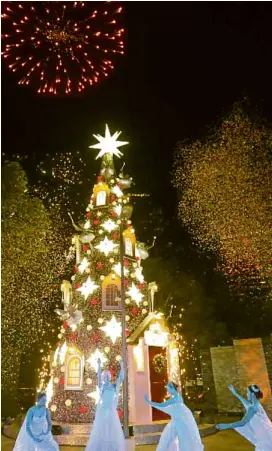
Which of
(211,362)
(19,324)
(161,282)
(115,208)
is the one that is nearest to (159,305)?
(161,282)

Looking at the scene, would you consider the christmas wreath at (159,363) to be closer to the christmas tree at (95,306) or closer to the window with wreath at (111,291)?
the christmas tree at (95,306)

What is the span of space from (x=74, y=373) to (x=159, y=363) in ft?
10.1

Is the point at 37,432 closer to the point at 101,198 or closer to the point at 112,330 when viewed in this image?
the point at 112,330

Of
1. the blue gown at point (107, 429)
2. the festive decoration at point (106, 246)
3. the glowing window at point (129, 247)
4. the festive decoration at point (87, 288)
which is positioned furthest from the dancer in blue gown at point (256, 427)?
the glowing window at point (129, 247)

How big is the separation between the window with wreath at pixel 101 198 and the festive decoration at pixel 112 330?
185 inches

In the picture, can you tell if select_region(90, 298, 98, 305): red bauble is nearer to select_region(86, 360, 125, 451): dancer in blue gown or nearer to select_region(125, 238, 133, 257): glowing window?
select_region(125, 238, 133, 257): glowing window

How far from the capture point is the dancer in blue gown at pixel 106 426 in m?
7.77

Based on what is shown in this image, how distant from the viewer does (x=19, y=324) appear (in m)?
18.9

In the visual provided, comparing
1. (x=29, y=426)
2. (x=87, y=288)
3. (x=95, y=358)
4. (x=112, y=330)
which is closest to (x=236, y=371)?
(x=112, y=330)

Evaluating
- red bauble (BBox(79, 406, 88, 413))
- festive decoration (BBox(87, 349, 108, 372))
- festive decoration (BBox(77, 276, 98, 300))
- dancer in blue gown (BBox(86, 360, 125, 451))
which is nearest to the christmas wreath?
festive decoration (BBox(87, 349, 108, 372))

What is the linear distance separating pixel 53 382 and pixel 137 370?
9.70 ft

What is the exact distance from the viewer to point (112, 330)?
42.9ft

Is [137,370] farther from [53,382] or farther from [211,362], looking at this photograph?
[211,362]

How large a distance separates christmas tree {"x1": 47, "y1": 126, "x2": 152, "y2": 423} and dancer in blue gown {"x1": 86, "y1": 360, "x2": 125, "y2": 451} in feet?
11.3
